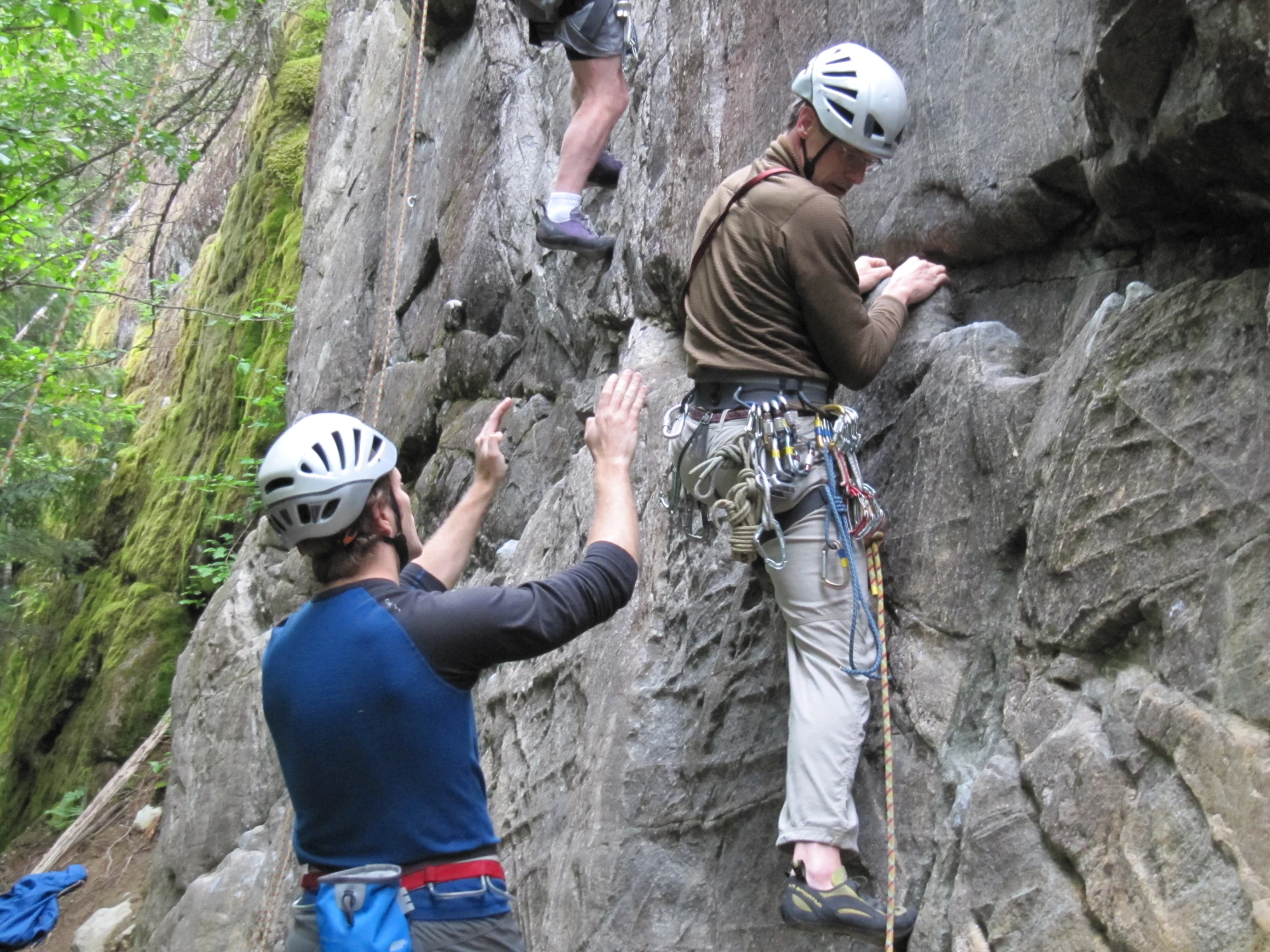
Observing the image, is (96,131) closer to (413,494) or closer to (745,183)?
(413,494)

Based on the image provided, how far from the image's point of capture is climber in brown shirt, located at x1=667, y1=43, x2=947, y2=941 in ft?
12.3

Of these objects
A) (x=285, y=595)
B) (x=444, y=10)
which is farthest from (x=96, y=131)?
(x=285, y=595)

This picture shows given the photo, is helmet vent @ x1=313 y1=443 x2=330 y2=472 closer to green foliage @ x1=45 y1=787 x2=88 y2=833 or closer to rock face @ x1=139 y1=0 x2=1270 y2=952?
rock face @ x1=139 y1=0 x2=1270 y2=952

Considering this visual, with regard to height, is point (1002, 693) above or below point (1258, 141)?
below

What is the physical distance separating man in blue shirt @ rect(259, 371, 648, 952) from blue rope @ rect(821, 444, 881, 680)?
111 cm

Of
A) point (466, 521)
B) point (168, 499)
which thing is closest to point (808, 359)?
point (466, 521)

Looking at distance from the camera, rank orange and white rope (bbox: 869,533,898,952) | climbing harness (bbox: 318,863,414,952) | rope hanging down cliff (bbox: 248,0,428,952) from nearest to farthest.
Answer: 1. climbing harness (bbox: 318,863,414,952)
2. orange and white rope (bbox: 869,533,898,952)
3. rope hanging down cliff (bbox: 248,0,428,952)

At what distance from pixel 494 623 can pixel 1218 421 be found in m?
1.91

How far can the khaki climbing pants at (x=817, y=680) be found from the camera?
3670mm

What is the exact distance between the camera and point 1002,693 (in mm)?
3572

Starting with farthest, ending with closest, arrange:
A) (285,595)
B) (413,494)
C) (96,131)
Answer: (96,131), (285,595), (413,494)

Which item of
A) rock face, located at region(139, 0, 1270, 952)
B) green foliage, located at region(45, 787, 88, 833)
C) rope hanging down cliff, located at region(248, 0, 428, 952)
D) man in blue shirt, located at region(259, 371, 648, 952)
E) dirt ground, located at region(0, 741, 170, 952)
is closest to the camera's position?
man in blue shirt, located at region(259, 371, 648, 952)

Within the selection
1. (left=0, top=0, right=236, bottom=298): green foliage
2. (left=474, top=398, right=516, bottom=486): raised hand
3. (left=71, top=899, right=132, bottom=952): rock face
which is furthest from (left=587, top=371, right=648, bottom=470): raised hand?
(left=71, top=899, right=132, bottom=952): rock face

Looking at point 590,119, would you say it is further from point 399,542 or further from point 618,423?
point 399,542
